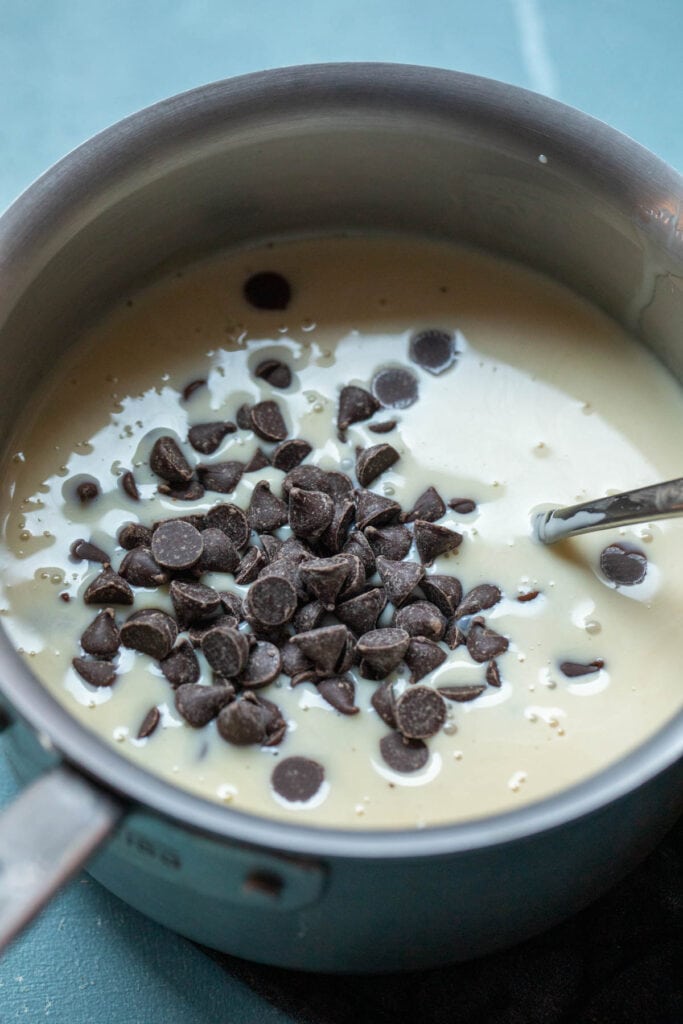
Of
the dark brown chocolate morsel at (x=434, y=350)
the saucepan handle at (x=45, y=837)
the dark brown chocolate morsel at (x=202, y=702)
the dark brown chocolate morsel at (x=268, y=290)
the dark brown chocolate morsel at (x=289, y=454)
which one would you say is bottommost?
the saucepan handle at (x=45, y=837)

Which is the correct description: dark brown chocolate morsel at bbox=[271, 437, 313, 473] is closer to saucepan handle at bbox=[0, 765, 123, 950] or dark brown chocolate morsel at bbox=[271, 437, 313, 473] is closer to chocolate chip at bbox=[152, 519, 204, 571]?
chocolate chip at bbox=[152, 519, 204, 571]

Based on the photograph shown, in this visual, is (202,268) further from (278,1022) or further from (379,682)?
(278,1022)

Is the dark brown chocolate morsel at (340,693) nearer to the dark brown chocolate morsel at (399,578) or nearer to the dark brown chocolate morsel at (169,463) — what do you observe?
the dark brown chocolate morsel at (399,578)

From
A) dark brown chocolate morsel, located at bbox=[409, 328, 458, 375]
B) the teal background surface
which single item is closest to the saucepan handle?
dark brown chocolate morsel, located at bbox=[409, 328, 458, 375]

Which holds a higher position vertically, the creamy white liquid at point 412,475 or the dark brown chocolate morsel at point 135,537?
the creamy white liquid at point 412,475

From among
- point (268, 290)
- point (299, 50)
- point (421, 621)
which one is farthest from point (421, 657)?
point (299, 50)

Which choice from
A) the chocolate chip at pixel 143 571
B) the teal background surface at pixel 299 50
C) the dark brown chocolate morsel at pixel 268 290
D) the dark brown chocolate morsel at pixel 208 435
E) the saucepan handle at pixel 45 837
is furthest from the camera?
the teal background surface at pixel 299 50

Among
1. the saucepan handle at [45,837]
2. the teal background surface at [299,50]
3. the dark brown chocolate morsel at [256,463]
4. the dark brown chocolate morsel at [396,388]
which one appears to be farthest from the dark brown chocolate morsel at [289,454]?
the teal background surface at [299,50]

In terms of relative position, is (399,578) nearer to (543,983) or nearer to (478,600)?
(478,600)
